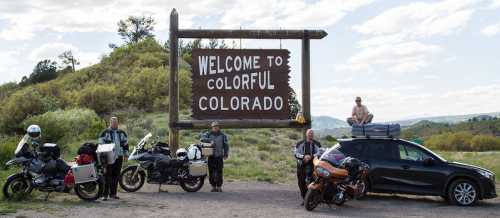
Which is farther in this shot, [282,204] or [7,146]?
[7,146]

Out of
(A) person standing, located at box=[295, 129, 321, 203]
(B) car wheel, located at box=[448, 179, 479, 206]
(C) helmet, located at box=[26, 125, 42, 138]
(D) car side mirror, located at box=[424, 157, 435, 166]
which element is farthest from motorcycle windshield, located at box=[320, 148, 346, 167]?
(C) helmet, located at box=[26, 125, 42, 138]

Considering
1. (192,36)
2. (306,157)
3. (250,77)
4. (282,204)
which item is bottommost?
(282,204)

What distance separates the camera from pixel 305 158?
47.4 ft

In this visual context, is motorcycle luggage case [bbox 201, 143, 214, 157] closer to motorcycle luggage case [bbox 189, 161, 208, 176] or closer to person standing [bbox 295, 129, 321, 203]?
motorcycle luggage case [bbox 189, 161, 208, 176]

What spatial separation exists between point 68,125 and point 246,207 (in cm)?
2084

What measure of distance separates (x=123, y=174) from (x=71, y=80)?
48.6 meters

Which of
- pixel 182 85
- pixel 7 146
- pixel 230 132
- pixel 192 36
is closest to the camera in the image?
pixel 192 36

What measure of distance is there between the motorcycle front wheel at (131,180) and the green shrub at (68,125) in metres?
11.2

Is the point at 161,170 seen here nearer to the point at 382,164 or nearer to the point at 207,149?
the point at 207,149

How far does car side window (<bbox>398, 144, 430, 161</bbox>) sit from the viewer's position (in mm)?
14953

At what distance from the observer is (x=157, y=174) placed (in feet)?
51.5

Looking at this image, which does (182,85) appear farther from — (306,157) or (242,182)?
(306,157)

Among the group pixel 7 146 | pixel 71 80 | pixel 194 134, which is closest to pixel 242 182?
pixel 7 146

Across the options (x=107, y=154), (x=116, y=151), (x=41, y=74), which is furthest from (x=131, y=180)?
(x=41, y=74)
